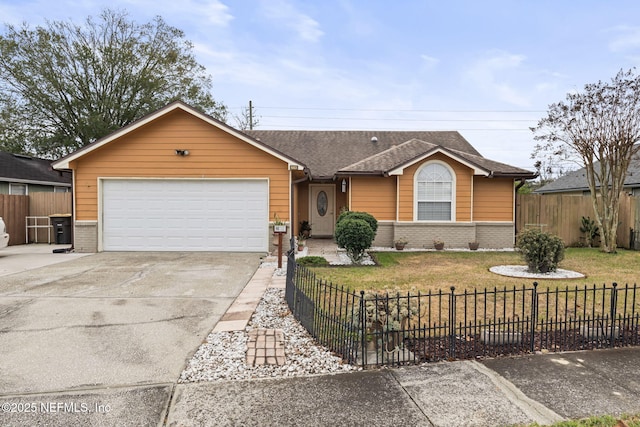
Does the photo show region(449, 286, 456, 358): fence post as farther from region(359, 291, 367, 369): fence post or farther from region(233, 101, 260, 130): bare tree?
region(233, 101, 260, 130): bare tree

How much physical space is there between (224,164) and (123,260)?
3979mm

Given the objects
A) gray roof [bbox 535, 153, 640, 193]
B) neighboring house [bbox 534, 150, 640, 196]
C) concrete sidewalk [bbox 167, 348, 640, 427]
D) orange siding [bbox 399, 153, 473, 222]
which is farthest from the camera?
gray roof [bbox 535, 153, 640, 193]

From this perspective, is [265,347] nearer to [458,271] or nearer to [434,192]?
[458,271]

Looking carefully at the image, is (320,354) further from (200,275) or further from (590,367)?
(200,275)

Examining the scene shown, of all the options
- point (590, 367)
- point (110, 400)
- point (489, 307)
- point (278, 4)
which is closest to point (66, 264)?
point (110, 400)

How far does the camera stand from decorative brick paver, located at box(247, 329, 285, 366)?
408 centimetres

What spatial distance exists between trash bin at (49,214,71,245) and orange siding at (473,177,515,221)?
48.3 feet

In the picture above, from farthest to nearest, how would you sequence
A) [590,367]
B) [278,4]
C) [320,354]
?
1. [278,4]
2. [320,354]
3. [590,367]

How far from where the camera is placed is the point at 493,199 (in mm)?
13750

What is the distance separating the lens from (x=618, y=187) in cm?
1236

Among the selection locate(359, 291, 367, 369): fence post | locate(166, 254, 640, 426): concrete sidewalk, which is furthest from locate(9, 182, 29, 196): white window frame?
locate(359, 291, 367, 369): fence post

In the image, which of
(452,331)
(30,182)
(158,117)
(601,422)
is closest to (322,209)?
(158,117)

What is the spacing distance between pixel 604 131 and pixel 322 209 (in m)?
10.2

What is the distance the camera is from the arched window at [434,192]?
13.3 m
